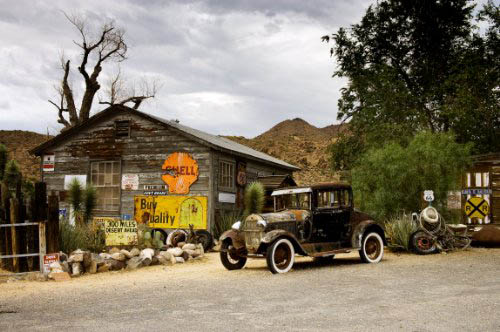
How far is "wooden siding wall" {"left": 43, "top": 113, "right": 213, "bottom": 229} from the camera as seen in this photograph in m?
18.0

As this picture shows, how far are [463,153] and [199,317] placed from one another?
43.8ft

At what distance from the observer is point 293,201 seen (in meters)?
12.2

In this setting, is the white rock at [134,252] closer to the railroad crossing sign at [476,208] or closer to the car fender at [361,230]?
the car fender at [361,230]

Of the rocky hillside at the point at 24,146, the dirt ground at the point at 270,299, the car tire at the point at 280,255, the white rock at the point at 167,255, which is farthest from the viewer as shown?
the rocky hillside at the point at 24,146

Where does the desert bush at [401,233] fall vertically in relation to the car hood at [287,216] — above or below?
below

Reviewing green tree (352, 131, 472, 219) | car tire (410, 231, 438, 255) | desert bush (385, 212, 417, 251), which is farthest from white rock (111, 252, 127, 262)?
green tree (352, 131, 472, 219)

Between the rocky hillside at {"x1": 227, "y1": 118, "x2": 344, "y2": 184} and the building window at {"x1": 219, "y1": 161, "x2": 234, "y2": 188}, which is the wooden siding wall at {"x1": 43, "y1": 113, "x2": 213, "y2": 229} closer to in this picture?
the building window at {"x1": 219, "y1": 161, "x2": 234, "y2": 188}

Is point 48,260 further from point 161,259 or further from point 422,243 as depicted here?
point 422,243

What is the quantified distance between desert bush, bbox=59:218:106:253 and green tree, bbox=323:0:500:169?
14.3 meters

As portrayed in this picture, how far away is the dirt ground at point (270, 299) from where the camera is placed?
6051mm

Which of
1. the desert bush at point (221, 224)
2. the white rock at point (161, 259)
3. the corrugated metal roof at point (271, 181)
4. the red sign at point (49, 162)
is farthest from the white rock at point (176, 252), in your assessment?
the red sign at point (49, 162)

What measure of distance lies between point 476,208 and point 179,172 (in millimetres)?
9947

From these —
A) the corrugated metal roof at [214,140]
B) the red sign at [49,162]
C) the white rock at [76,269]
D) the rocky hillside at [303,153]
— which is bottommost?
the white rock at [76,269]

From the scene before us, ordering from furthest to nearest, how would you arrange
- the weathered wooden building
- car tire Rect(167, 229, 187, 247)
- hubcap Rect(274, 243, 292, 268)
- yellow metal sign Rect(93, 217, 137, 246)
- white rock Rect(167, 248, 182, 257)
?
1. the weathered wooden building
2. car tire Rect(167, 229, 187, 247)
3. yellow metal sign Rect(93, 217, 137, 246)
4. white rock Rect(167, 248, 182, 257)
5. hubcap Rect(274, 243, 292, 268)
